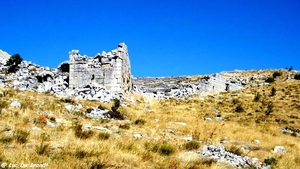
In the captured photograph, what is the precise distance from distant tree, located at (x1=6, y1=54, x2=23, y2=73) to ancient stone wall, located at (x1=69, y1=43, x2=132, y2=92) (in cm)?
A: 690

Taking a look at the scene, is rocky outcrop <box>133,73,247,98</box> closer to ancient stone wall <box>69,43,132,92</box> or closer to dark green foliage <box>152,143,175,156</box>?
ancient stone wall <box>69,43,132,92</box>

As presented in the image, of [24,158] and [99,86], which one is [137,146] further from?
[99,86]

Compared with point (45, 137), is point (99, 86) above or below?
above

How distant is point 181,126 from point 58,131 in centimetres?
806

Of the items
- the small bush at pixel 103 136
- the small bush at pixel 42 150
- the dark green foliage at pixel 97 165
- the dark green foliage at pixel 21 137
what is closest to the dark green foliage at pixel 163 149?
the small bush at pixel 103 136

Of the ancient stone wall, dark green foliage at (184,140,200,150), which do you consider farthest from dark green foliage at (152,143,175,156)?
the ancient stone wall

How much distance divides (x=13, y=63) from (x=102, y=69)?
10497 millimetres

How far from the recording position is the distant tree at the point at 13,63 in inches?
1238

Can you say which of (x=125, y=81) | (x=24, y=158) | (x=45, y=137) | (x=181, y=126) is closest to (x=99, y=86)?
(x=125, y=81)

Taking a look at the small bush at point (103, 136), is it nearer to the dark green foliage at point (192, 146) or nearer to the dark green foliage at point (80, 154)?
the dark green foliage at point (80, 154)

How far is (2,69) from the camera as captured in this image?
3177 centimetres

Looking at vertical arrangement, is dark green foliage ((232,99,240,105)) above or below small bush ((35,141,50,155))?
above

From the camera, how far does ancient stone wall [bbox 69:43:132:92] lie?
26.3 metres

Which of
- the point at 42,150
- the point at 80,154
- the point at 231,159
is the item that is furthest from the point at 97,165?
the point at 231,159
